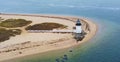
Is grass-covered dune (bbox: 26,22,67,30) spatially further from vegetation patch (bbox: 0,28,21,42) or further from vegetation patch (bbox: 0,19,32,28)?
vegetation patch (bbox: 0,19,32,28)

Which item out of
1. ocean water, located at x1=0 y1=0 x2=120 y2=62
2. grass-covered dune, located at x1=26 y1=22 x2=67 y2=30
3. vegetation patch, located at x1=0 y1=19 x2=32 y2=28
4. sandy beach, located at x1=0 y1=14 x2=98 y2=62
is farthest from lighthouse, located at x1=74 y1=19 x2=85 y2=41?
vegetation patch, located at x1=0 y1=19 x2=32 y2=28

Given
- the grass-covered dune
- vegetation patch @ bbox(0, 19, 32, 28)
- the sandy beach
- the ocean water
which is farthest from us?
vegetation patch @ bbox(0, 19, 32, 28)

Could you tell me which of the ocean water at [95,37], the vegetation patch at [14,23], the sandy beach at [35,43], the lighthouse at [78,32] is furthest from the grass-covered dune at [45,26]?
the ocean water at [95,37]

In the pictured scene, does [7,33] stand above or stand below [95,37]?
above

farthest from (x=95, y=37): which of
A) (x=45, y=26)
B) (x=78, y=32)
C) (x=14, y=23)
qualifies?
(x=14, y=23)

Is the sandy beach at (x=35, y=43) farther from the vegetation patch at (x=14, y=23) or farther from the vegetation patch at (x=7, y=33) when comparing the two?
the vegetation patch at (x=14, y=23)

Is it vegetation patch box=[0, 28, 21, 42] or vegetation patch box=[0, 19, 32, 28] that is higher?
vegetation patch box=[0, 19, 32, 28]

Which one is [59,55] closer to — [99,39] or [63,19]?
[99,39]

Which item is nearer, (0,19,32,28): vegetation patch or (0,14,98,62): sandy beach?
(0,14,98,62): sandy beach

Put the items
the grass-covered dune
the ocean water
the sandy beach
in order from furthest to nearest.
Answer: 1. the grass-covered dune
2. the sandy beach
3. the ocean water

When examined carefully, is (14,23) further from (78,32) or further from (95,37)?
(95,37)

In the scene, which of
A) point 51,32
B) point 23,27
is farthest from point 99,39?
point 23,27
